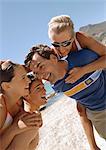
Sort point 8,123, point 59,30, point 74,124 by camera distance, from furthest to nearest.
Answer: point 74,124, point 59,30, point 8,123

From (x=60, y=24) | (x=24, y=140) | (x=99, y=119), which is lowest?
(x=99, y=119)

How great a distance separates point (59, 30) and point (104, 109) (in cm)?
81

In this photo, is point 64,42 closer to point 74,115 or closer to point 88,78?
point 88,78

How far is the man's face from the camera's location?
2541 mm

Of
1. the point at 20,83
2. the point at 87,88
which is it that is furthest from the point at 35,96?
the point at 87,88

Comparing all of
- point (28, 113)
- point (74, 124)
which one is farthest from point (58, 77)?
point (74, 124)

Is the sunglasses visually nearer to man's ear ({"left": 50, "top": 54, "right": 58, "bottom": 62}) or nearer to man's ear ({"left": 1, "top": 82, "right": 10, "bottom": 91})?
man's ear ({"left": 50, "top": 54, "right": 58, "bottom": 62})

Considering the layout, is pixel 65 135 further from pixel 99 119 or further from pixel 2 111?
pixel 2 111

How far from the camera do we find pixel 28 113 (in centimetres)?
238

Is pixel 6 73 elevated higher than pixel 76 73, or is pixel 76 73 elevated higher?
pixel 6 73

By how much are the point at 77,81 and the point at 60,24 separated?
0.43 m

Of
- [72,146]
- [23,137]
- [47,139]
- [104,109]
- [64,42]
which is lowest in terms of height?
[47,139]

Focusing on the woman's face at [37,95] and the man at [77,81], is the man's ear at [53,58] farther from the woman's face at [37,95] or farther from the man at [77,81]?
the woman's face at [37,95]

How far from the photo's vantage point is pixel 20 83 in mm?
2338
